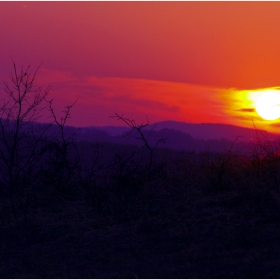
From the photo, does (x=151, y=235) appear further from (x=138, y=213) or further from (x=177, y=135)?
(x=177, y=135)

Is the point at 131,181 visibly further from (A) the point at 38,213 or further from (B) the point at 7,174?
(B) the point at 7,174

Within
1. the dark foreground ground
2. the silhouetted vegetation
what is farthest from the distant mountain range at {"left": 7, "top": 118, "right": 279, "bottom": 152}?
the dark foreground ground

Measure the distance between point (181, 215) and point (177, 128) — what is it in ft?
98.7

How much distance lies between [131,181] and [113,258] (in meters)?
3.63

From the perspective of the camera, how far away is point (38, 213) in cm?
971

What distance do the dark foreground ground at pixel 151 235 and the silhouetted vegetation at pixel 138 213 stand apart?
15 millimetres

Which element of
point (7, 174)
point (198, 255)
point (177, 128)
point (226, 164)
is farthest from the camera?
point (177, 128)

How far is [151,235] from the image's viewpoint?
318 inches

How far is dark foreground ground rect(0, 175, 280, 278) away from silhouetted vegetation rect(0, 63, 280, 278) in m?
0.02

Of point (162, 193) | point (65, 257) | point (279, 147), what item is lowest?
point (65, 257)

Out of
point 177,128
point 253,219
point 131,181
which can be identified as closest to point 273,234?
point 253,219

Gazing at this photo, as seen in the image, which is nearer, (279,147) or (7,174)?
(279,147)

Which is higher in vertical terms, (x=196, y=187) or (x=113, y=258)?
(x=196, y=187)

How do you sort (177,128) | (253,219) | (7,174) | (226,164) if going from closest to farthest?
(253,219)
(226,164)
(7,174)
(177,128)
